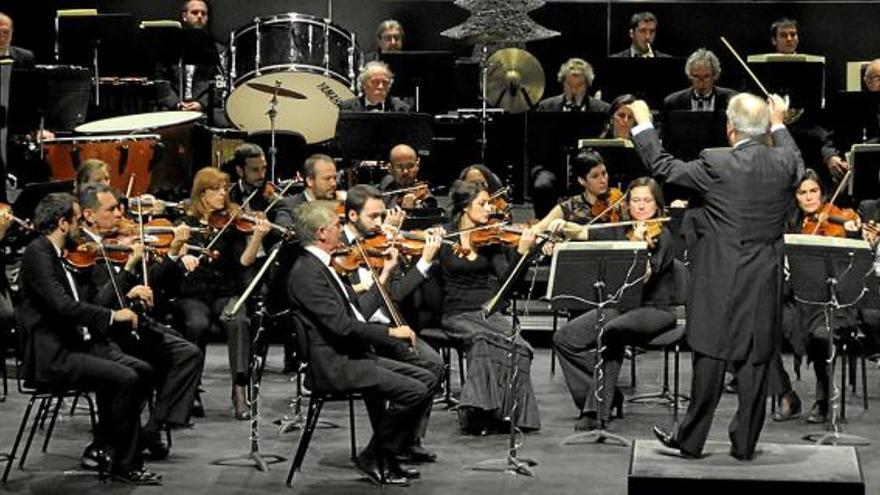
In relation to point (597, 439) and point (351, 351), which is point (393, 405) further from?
point (597, 439)

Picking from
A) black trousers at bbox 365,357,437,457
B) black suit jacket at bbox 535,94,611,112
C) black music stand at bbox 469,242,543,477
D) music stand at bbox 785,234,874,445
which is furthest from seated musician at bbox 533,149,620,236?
black trousers at bbox 365,357,437,457

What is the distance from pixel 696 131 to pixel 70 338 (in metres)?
4.85

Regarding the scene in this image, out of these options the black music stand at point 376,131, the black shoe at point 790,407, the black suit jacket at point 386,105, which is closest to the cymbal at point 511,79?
the black suit jacket at point 386,105

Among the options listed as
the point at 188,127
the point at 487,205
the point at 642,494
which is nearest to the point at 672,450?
the point at 642,494

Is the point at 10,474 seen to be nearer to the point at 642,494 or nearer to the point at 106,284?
the point at 106,284

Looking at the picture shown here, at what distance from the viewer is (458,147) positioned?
12.3 m

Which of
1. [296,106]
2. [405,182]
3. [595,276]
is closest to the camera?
[595,276]

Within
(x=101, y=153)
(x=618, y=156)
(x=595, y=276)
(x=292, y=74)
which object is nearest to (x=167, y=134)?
(x=101, y=153)

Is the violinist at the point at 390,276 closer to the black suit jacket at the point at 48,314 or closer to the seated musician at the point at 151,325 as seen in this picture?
the seated musician at the point at 151,325

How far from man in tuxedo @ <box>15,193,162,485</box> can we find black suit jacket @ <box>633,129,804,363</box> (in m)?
2.56

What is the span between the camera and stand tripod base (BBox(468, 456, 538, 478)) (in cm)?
813

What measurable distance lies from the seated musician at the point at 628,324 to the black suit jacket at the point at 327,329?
1.69 meters

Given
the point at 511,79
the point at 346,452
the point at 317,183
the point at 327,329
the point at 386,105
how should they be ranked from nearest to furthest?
the point at 327,329
the point at 346,452
the point at 317,183
the point at 386,105
the point at 511,79

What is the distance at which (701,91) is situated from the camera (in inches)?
468
